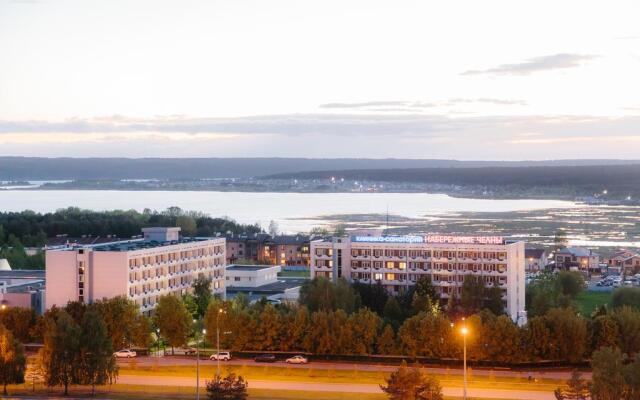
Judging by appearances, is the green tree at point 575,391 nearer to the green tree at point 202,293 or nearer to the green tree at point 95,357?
the green tree at point 95,357

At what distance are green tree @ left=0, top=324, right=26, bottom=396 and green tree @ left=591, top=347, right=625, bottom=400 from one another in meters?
20.5

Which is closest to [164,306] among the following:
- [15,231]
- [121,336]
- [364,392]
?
[121,336]

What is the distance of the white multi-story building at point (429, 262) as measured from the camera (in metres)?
58.8

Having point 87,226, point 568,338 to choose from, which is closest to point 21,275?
point 568,338

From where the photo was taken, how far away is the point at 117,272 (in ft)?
173

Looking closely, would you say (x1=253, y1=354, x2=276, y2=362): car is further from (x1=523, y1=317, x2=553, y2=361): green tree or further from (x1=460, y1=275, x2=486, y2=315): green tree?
(x1=460, y1=275, x2=486, y2=315): green tree

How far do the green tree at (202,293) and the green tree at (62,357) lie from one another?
55.0ft

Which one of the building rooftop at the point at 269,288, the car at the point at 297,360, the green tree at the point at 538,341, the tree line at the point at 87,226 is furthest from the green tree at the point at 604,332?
the tree line at the point at 87,226

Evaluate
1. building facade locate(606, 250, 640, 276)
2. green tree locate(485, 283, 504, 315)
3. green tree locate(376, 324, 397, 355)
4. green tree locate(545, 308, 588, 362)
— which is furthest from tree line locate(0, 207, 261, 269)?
green tree locate(545, 308, 588, 362)

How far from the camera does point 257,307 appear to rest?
164 ft

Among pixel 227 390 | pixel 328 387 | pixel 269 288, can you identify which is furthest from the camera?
pixel 269 288

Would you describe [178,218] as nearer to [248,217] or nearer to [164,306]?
[248,217]

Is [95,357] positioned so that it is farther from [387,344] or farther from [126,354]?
[387,344]

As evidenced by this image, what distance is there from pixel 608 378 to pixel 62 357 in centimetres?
1938
